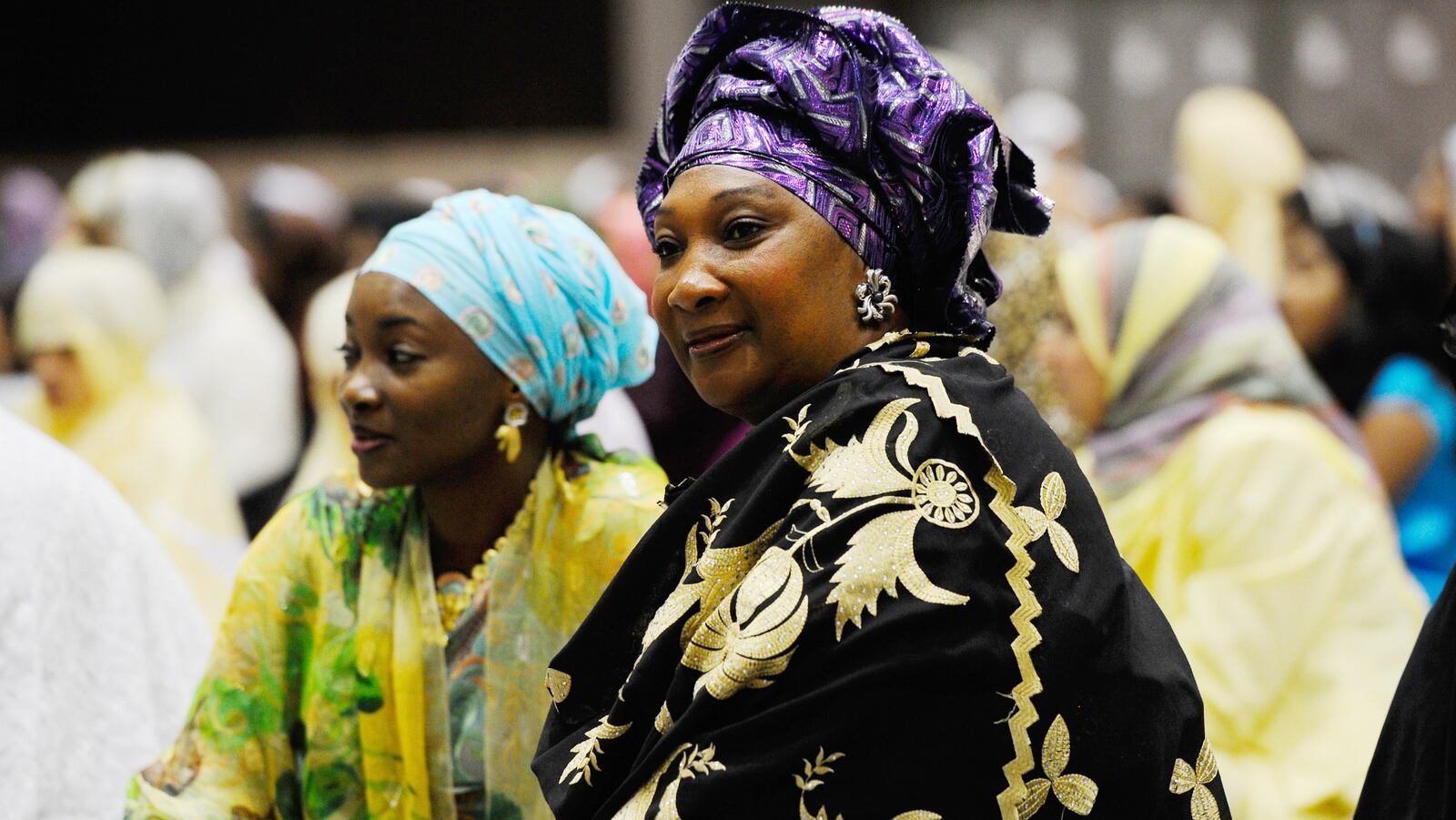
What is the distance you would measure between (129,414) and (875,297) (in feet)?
13.8

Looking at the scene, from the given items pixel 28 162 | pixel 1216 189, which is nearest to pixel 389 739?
pixel 1216 189

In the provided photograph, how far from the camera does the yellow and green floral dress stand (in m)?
2.83

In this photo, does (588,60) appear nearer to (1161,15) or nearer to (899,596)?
(1161,15)

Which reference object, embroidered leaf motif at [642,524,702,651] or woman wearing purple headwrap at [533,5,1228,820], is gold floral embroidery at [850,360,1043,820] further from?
embroidered leaf motif at [642,524,702,651]

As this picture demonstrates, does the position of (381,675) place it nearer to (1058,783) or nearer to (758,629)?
(758,629)

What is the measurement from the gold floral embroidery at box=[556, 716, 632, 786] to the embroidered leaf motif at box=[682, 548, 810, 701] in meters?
0.16

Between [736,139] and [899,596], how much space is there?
0.64 m

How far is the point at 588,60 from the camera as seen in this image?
14.9m

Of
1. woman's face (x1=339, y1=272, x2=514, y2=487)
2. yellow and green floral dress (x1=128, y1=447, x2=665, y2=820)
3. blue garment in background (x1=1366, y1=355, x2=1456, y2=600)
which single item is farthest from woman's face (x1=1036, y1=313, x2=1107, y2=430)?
woman's face (x1=339, y1=272, x2=514, y2=487)

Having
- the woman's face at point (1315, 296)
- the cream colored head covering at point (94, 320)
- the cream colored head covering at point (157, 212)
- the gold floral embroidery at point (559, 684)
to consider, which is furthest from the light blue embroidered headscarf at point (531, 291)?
the cream colored head covering at point (157, 212)

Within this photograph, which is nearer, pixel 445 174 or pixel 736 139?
pixel 736 139

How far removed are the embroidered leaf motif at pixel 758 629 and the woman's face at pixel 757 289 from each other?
0.97 ft

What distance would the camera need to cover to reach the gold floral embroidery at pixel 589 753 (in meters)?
2.04

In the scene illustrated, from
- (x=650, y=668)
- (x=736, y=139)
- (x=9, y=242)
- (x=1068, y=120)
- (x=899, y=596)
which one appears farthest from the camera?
(x=9, y=242)
